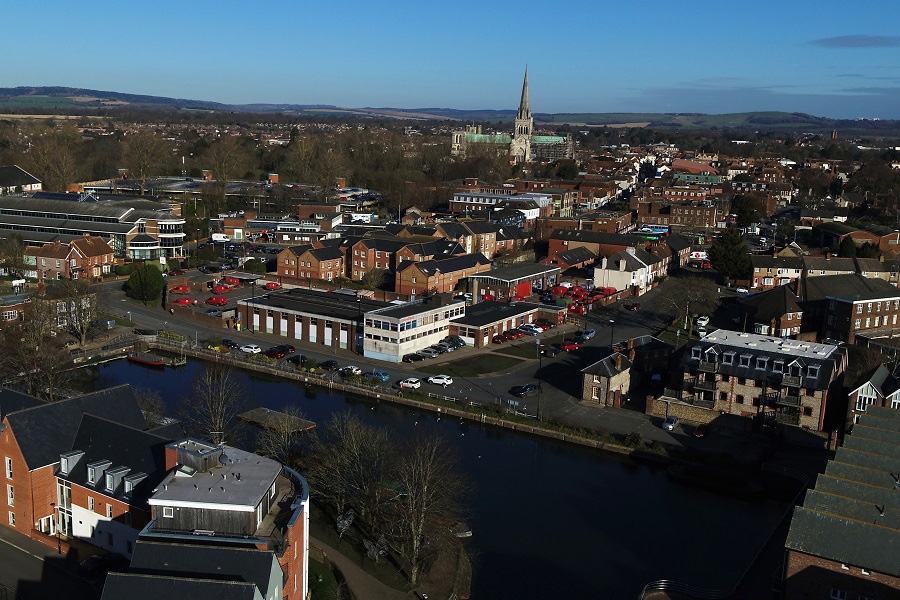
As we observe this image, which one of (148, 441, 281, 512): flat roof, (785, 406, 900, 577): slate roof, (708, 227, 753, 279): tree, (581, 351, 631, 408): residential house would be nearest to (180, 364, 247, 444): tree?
(148, 441, 281, 512): flat roof

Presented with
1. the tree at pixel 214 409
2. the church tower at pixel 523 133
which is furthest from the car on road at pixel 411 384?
the church tower at pixel 523 133

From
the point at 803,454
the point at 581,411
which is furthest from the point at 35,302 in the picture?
the point at 803,454

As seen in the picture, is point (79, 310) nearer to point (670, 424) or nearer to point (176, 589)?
point (670, 424)

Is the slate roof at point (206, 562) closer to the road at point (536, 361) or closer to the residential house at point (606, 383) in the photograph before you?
the road at point (536, 361)

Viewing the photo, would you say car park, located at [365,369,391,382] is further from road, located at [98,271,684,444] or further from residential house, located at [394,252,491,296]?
residential house, located at [394,252,491,296]

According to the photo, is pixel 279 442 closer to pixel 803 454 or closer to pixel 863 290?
pixel 803 454

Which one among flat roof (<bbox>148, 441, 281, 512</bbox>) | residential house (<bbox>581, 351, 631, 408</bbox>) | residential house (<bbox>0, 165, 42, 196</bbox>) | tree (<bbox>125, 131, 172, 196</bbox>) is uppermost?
tree (<bbox>125, 131, 172, 196</bbox>)
